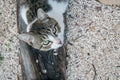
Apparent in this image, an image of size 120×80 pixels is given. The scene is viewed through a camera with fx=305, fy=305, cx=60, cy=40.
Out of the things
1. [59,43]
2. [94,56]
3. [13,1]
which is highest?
[13,1]

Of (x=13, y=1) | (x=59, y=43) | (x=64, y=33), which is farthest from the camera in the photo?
(x=13, y=1)

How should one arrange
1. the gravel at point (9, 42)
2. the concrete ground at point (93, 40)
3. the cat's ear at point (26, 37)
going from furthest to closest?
1. the gravel at point (9, 42)
2. the concrete ground at point (93, 40)
3. the cat's ear at point (26, 37)

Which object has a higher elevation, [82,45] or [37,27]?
[37,27]

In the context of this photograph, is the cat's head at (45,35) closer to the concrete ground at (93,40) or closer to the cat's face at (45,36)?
the cat's face at (45,36)

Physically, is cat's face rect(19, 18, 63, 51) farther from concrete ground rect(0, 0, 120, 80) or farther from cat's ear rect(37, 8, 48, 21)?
concrete ground rect(0, 0, 120, 80)

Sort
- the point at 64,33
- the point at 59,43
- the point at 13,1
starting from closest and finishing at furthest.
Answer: the point at 59,43 < the point at 64,33 < the point at 13,1

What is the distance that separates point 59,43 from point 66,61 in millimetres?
212

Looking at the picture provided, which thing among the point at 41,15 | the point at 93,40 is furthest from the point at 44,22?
the point at 93,40

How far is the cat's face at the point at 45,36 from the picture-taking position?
58.1 inches

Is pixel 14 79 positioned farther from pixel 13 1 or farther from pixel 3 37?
pixel 13 1

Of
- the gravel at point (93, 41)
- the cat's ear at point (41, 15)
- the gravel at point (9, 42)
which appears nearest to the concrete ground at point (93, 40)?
the gravel at point (93, 41)

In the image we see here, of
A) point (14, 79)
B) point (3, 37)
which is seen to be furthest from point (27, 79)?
point (3, 37)

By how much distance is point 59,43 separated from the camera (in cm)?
150

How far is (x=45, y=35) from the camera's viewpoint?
1.48 meters
